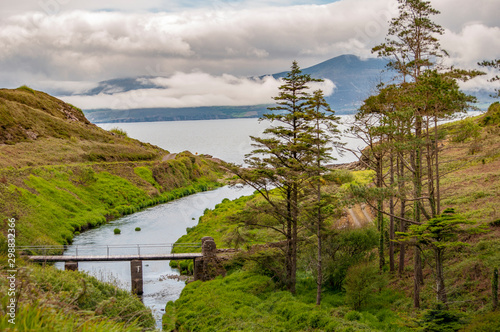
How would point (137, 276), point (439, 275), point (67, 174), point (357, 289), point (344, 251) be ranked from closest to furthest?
point (439, 275)
point (357, 289)
point (344, 251)
point (137, 276)
point (67, 174)

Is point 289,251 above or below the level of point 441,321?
above

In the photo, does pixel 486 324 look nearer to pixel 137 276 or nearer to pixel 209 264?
pixel 209 264

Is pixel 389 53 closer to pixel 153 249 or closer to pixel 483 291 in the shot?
pixel 483 291

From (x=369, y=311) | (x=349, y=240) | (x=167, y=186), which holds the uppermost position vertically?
(x=167, y=186)

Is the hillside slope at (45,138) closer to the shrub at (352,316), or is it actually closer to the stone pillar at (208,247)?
the stone pillar at (208,247)

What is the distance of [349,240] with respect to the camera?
100 ft

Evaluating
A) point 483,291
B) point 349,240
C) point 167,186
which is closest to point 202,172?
point 167,186

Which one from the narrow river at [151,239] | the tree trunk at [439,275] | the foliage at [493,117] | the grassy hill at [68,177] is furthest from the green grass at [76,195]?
the foliage at [493,117]

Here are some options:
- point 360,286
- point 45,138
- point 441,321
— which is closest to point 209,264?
point 360,286

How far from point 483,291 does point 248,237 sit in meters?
15.3

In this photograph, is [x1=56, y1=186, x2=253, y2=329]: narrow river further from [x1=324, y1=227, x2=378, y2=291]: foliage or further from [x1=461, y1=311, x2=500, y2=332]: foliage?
[x1=461, y1=311, x2=500, y2=332]: foliage

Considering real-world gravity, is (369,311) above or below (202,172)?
below

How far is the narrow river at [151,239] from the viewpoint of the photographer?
35562 millimetres

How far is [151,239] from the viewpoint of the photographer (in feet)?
166
